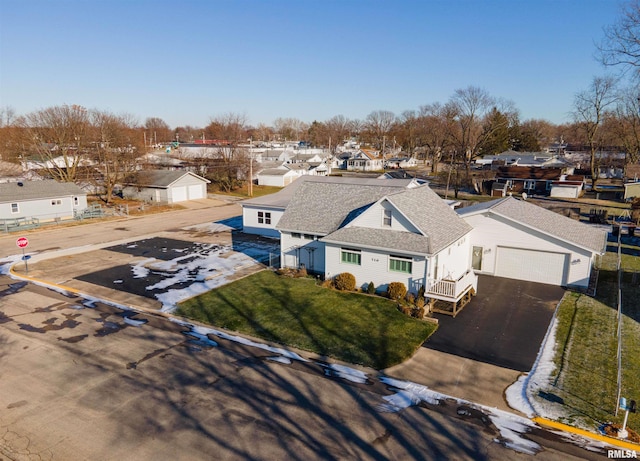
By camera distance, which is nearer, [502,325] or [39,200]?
[502,325]

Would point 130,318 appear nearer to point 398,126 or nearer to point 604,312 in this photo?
point 604,312

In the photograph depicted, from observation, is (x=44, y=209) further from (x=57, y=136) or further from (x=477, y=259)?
(x=477, y=259)

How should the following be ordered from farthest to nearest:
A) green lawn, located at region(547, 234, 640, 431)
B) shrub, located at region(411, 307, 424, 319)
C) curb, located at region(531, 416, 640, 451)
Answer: shrub, located at region(411, 307, 424, 319) → green lawn, located at region(547, 234, 640, 431) → curb, located at region(531, 416, 640, 451)

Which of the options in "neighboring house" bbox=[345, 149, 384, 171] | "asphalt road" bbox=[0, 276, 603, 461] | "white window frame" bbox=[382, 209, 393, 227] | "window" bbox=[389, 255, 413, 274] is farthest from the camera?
"neighboring house" bbox=[345, 149, 384, 171]

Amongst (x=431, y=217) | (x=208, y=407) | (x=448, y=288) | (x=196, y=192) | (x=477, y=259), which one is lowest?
(x=208, y=407)

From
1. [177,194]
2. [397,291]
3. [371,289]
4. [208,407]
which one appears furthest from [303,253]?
[177,194]

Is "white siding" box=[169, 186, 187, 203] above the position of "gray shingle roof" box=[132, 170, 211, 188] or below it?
below

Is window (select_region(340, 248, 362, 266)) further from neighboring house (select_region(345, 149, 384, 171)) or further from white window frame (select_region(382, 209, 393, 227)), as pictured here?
neighboring house (select_region(345, 149, 384, 171))

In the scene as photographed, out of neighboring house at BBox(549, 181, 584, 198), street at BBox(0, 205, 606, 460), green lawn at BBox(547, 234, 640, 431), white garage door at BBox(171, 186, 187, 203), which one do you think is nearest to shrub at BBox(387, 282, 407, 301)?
street at BBox(0, 205, 606, 460)
